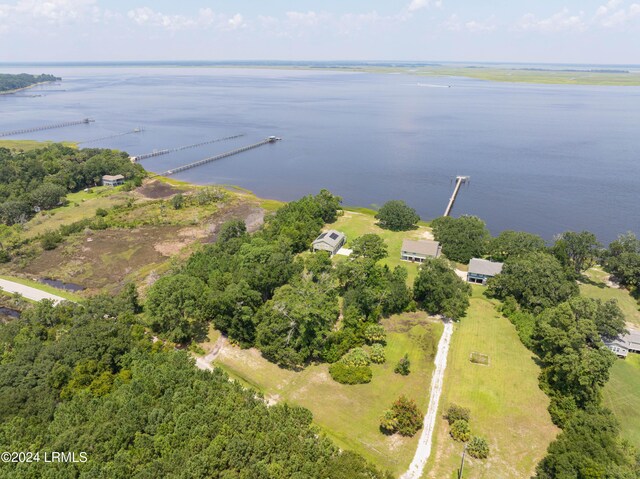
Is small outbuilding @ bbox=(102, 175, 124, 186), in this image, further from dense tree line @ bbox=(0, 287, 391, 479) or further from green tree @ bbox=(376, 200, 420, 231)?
dense tree line @ bbox=(0, 287, 391, 479)

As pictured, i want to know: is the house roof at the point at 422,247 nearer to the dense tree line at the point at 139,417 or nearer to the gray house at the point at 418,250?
the gray house at the point at 418,250

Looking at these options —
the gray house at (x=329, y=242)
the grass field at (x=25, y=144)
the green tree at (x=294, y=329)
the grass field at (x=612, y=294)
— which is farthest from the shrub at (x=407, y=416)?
the grass field at (x=25, y=144)

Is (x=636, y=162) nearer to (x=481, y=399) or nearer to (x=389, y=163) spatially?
(x=389, y=163)

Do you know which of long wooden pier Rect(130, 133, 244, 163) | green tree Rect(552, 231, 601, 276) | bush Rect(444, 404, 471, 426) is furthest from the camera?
long wooden pier Rect(130, 133, 244, 163)

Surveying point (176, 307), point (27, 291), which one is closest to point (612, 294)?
point (176, 307)

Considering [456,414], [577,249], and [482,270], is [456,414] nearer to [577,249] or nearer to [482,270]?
[482,270]

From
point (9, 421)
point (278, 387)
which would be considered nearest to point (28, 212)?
point (9, 421)

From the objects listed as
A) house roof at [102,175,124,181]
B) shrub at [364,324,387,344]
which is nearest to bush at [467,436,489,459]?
shrub at [364,324,387,344]
